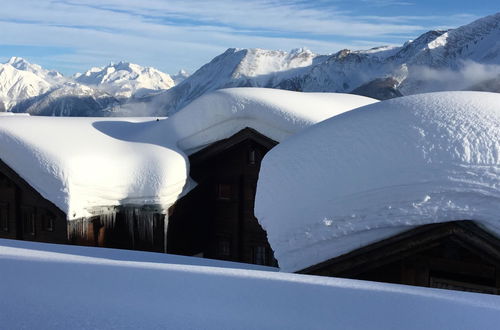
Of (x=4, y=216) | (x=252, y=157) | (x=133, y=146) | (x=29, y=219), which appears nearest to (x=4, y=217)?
(x=4, y=216)

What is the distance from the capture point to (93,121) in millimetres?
16281

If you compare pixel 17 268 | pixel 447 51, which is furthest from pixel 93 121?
pixel 447 51

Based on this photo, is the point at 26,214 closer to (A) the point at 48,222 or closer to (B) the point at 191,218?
(A) the point at 48,222

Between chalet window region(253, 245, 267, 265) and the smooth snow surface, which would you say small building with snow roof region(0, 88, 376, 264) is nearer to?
chalet window region(253, 245, 267, 265)

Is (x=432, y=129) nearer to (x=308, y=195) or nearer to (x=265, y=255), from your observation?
(x=308, y=195)

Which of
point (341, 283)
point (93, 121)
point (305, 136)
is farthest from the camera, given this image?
point (93, 121)

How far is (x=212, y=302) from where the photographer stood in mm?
3473

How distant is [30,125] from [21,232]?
2979mm

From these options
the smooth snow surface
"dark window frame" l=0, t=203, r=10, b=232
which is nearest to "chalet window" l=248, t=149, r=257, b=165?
"dark window frame" l=0, t=203, r=10, b=232

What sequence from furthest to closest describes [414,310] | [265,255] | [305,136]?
[265,255] < [305,136] < [414,310]

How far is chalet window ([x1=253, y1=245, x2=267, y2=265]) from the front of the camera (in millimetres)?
14938

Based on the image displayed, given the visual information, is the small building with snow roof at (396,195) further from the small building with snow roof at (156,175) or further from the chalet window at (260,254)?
the chalet window at (260,254)

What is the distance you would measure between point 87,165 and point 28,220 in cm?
277

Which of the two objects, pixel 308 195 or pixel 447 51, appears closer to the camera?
pixel 308 195
